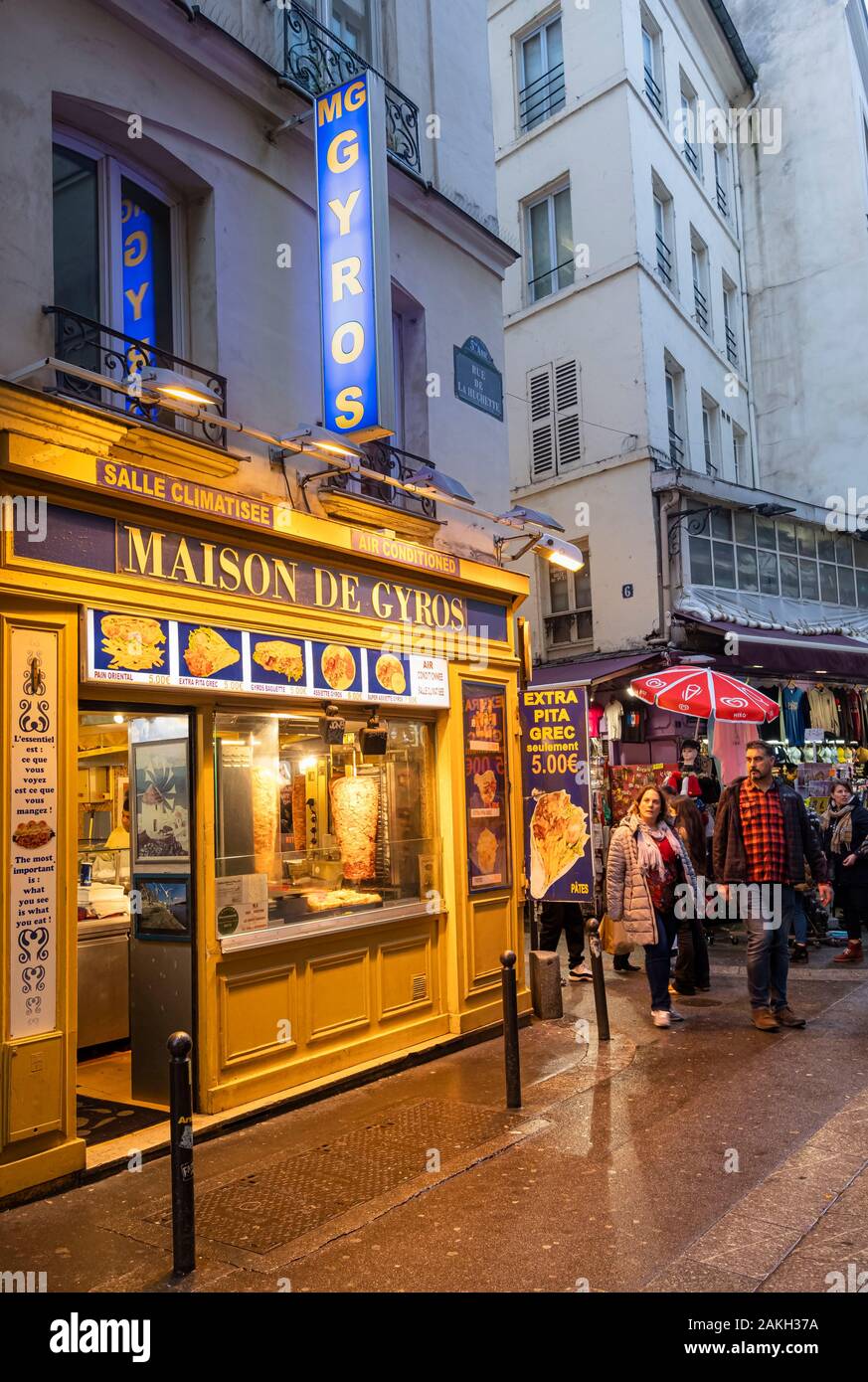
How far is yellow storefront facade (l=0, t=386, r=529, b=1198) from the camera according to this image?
5.71m

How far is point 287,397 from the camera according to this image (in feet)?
26.3

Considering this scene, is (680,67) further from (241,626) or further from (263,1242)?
(263,1242)

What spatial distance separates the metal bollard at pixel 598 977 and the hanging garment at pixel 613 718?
316 inches

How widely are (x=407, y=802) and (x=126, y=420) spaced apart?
408 centimetres

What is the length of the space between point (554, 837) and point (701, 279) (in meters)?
15.7

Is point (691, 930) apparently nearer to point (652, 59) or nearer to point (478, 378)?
point (478, 378)

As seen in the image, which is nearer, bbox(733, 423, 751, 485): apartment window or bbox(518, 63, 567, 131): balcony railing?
bbox(518, 63, 567, 131): balcony railing

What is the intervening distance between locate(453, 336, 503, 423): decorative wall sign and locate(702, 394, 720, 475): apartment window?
10038 mm

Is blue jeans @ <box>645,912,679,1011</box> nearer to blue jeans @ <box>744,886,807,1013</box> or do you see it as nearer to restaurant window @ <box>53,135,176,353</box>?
blue jeans @ <box>744,886,807,1013</box>

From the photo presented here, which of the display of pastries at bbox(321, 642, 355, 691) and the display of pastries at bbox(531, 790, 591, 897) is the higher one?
the display of pastries at bbox(321, 642, 355, 691)

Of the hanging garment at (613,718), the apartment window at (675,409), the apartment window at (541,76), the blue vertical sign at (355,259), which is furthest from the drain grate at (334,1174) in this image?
the apartment window at (541,76)

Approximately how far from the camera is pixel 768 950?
27.3 ft

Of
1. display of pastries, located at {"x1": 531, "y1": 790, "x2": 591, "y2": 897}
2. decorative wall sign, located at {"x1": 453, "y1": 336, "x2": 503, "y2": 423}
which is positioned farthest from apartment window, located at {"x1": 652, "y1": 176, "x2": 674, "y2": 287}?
display of pastries, located at {"x1": 531, "y1": 790, "x2": 591, "y2": 897}

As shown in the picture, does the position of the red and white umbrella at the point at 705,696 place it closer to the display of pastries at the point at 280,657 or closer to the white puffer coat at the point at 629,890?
the white puffer coat at the point at 629,890
